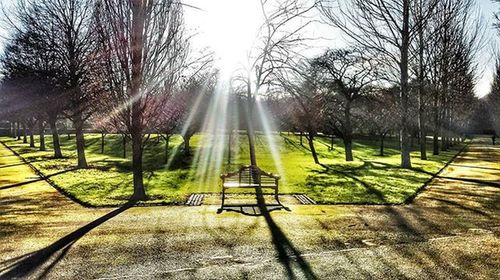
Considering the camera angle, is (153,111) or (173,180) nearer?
(153,111)

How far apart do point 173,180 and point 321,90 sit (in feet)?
58.3

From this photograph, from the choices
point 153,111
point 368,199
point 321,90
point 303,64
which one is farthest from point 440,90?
point 153,111

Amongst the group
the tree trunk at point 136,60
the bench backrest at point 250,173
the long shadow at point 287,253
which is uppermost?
the tree trunk at point 136,60

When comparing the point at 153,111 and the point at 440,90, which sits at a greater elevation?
the point at 440,90

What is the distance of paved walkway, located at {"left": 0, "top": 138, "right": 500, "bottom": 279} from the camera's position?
623cm

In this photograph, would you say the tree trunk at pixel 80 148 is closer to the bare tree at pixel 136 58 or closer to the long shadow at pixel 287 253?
the bare tree at pixel 136 58

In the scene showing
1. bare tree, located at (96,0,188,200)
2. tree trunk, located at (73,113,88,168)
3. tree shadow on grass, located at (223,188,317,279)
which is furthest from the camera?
tree trunk, located at (73,113,88,168)

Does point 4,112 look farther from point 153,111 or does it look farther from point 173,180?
point 153,111

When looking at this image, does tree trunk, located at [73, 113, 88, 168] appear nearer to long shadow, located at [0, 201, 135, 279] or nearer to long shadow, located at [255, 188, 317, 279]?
long shadow, located at [0, 201, 135, 279]

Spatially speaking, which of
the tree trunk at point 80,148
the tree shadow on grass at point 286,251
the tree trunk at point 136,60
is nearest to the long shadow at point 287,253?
the tree shadow on grass at point 286,251

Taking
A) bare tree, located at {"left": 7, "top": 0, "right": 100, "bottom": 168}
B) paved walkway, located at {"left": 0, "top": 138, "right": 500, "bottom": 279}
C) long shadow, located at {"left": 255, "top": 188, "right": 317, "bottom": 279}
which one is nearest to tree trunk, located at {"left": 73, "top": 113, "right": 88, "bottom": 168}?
bare tree, located at {"left": 7, "top": 0, "right": 100, "bottom": 168}

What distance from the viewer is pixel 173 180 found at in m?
17.9

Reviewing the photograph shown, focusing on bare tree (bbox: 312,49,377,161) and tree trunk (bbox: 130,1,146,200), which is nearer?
tree trunk (bbox: 130,1,146,200)

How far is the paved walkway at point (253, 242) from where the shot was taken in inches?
245
